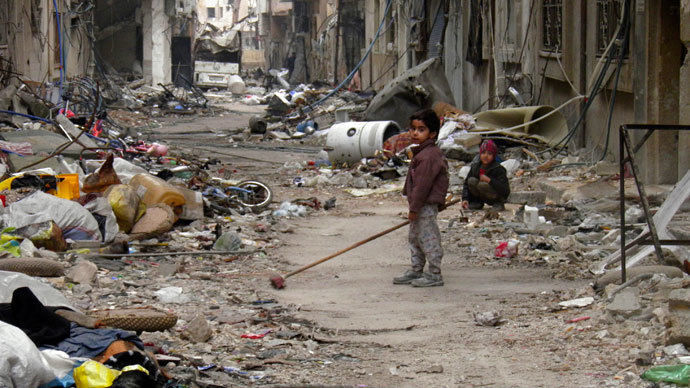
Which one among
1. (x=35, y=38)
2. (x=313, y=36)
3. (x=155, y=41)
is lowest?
(x=35, y=38)

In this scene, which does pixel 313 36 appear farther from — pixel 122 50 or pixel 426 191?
pixel 426 191

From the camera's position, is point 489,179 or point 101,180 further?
point 489,179

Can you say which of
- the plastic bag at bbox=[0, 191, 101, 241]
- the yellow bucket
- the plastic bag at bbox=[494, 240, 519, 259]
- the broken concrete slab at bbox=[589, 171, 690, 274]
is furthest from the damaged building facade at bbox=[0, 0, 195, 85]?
the broken concrete slab at bbox=[589, 171, 690, 274]

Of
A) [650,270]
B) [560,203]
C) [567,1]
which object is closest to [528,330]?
[650,270]

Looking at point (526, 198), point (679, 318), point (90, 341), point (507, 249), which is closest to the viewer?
point (90, 341)

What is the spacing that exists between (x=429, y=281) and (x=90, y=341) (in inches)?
118

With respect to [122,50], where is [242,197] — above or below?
below

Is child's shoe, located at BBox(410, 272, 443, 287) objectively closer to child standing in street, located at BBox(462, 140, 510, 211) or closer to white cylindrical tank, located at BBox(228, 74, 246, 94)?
child standing in street, located at BBox(462, 140, 510, 211)

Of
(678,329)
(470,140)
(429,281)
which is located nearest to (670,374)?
(678,329)

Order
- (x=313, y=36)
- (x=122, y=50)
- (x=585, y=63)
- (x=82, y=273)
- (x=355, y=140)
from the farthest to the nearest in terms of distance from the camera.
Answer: (x=313, y=36) → (x=122, y=50) → (x=355, y=140) → (x=585, y=63) → (x=82, y=273)

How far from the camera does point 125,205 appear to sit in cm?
805

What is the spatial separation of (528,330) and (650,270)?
944 mm

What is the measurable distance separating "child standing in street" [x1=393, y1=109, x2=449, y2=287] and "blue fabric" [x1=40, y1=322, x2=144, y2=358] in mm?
2670

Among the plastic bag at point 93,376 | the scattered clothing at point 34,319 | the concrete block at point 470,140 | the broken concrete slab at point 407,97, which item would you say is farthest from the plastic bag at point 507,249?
the broken concrete slab at point 407,97
